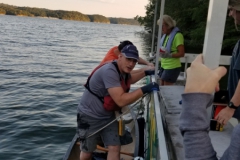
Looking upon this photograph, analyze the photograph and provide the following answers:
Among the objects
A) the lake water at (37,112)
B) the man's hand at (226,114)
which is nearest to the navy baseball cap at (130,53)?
the man's hand at (226,114)

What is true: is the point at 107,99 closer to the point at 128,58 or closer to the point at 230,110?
the point at 128,58

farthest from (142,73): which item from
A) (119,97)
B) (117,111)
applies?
(119,97)

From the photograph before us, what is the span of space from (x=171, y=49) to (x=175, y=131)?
2.43 metres

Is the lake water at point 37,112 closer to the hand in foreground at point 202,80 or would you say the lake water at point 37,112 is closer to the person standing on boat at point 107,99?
the person standing on boat at point 107,99

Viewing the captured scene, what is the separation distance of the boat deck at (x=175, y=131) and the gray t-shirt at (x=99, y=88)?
0.82 m

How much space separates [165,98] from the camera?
4.70m

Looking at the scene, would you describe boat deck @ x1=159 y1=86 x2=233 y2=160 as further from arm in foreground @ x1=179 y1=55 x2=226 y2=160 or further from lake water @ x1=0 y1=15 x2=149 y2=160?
lake water @ x1=0 y1=15 x2=149 y2=160

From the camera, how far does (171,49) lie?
548 cm

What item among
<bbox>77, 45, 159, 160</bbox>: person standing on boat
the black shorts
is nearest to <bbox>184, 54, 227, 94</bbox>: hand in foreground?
<bbox>77, 45, 159, 160</bbox>: person standing on boat

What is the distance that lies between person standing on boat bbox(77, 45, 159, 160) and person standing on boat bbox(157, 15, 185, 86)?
1.79m

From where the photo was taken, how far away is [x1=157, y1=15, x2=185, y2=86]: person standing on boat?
17.5 ft

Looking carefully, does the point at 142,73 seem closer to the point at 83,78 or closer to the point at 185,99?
the point at 185,99

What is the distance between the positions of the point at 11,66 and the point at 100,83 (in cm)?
1819

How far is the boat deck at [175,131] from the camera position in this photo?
2830 mm
